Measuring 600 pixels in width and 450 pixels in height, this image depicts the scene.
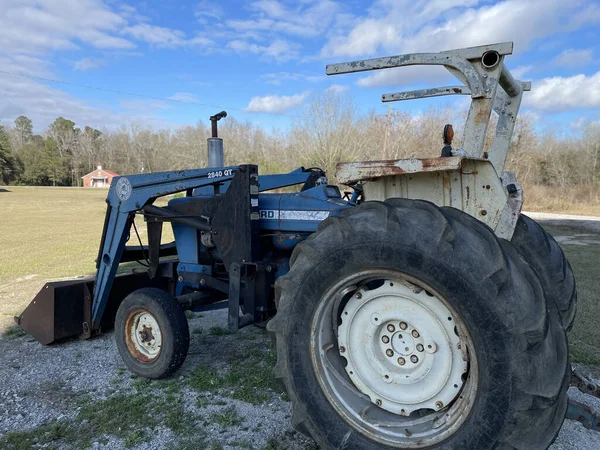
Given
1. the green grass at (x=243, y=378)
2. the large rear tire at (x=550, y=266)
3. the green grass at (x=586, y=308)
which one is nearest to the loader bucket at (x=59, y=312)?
the green grass at (x=243, y=378)

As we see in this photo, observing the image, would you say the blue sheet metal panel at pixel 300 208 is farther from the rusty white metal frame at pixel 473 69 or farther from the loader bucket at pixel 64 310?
the loader bucket at pixel 64 310

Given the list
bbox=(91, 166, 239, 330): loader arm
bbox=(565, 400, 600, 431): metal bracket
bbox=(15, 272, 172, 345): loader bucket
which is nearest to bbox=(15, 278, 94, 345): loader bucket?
bbox=(15, 272, 172, 345): loader bucket

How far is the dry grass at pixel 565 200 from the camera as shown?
→ 85.1 ft

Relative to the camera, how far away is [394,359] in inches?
98.3

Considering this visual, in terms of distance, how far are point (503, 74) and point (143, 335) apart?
3611mm

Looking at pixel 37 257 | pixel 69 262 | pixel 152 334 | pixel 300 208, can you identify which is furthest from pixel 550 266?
pixel 37 257

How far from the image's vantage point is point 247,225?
3736mm

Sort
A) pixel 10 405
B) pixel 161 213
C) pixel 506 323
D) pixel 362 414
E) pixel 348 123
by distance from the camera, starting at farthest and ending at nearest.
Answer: pixel 348 123, pixel 161 213, pixel 10 405, pixel 362 414, pixel 506 323

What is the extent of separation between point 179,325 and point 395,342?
6.86 feet

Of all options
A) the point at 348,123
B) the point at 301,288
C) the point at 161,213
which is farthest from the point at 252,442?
the point at 348,123

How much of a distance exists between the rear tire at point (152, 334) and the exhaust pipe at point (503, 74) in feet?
9.98

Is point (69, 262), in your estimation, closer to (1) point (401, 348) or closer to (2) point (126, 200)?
(2) point (126, 200)

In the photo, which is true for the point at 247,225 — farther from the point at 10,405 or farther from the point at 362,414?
the point at 10,405

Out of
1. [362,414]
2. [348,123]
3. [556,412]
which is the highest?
[348,123]
